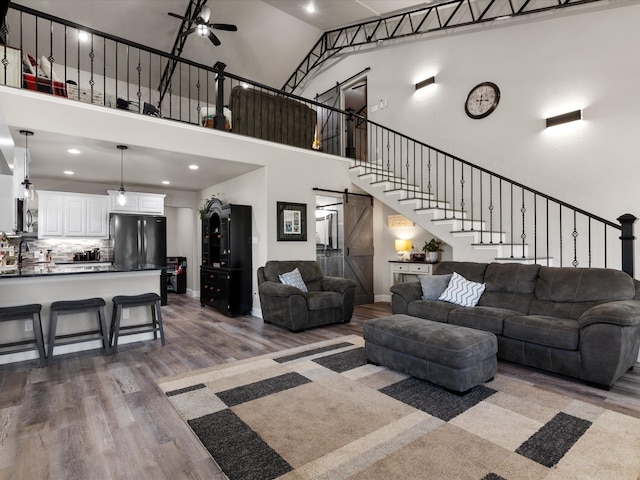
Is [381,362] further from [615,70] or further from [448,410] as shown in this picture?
[615,70]

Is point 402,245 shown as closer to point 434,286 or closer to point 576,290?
point 434,286

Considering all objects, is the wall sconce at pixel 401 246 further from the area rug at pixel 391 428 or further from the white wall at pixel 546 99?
the area rug at pixel 391 428

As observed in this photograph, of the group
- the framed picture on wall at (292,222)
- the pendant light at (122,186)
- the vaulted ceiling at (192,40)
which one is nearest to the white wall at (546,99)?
the vaulted ceiling at (192,40)

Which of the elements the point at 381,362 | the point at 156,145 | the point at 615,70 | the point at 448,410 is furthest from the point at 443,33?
the point at 448,410

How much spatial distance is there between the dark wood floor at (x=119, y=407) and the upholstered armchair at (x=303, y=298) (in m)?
0.30

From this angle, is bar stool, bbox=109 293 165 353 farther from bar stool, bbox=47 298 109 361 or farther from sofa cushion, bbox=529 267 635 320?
sofa cushion, bbox=529 267 635 320

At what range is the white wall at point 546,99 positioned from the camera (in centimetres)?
443

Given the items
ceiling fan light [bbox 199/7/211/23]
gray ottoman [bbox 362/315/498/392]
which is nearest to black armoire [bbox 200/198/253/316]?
ceiling fan light [bbox 199/7/211/23]

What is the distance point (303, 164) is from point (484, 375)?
14.5 ft

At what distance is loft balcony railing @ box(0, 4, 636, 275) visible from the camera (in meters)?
4.37

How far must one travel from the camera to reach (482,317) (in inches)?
146

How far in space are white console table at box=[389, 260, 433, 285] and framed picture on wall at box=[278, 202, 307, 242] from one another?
194 centimetres

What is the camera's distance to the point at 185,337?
4703 mm

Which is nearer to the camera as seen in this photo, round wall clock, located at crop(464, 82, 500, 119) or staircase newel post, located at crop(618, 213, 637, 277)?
staircase newel post, located at crop(618, 213, 637, 277)
